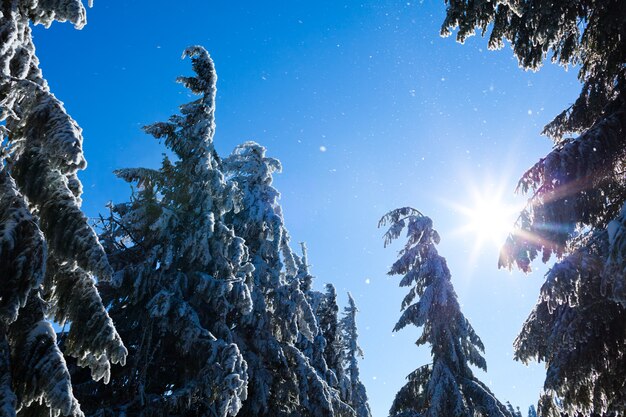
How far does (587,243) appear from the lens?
6082 mm

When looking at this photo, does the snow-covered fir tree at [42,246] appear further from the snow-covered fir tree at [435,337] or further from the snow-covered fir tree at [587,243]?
the snow-covered fir tree at [435,337]

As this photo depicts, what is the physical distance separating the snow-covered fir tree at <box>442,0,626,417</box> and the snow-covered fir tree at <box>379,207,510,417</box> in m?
9.11

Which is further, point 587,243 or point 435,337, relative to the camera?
point 435,337

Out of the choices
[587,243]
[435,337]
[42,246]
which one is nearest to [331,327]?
A: [435,337]

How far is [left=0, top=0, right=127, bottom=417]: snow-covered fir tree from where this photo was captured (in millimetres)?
4281

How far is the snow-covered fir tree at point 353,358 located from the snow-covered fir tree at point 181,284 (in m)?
20.3

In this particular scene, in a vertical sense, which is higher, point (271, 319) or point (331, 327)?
point (331, 327)

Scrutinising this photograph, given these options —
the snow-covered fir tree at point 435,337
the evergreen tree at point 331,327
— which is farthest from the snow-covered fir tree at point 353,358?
the snow-covered fir tree at point 435,337

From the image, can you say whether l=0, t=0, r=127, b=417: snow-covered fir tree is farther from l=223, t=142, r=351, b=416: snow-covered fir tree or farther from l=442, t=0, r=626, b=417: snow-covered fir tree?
l=223, t=142, r=351, b=416: snow-covered fir tree

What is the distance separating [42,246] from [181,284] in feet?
26.0

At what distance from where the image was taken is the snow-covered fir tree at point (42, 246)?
428cm

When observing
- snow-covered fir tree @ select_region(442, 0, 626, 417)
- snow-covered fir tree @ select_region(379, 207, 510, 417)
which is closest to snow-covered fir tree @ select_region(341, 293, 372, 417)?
snow-covered fir tree @ select_region(379, 207, 510, 417)

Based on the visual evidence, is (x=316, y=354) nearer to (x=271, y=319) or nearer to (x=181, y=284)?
(x=271, y=319)

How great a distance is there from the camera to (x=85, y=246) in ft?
15.9
